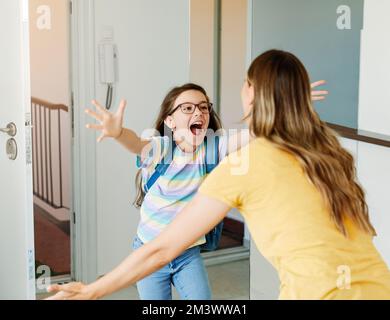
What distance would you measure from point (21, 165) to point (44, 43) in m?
Answer: 3.11

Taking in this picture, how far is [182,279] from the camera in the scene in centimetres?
244

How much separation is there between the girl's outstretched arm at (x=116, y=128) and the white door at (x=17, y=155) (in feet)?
2.17

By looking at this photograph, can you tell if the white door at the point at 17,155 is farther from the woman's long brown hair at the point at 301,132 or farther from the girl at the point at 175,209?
the woman's long brown hair at the point at 301,132

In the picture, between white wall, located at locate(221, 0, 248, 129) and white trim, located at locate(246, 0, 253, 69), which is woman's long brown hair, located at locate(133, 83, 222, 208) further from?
white wall, located at locate(221, 0, 248, 129)

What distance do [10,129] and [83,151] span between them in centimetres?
105

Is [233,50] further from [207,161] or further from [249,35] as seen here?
[207,161]

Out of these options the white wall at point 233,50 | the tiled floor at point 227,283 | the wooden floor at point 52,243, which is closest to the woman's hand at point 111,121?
the tiled floor at point 227,283

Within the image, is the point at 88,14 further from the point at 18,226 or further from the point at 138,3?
the point at 18,226

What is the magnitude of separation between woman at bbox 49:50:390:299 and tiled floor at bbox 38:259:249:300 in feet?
7.72

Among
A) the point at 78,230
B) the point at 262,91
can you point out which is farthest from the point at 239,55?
the point at 262,91

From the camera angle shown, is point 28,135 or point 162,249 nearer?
point 162,249

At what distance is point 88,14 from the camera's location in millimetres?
3898

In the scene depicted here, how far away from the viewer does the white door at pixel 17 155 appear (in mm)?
2816

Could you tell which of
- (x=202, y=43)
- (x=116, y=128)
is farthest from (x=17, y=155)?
(x=202, y=43)
